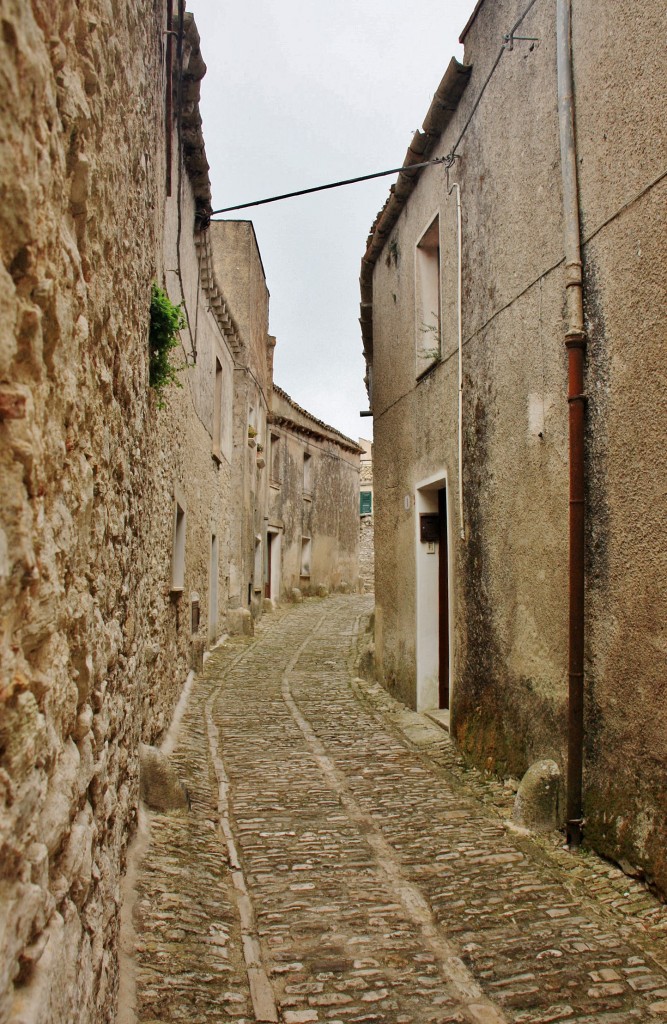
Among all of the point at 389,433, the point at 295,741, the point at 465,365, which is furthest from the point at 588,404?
the point at 389,433

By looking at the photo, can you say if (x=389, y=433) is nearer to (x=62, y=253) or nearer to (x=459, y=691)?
(x=459, y=691)

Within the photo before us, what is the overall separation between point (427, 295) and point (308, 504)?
19.5m

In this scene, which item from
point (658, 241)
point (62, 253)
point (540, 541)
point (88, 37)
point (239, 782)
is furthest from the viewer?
point (239, 782)

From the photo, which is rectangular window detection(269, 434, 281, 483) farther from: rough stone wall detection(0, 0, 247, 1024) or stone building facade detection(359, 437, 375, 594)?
rough stone wall detection(0, 0, 247, 1024)

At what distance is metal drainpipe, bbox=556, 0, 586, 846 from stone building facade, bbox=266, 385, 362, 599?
62.1ft

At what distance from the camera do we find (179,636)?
8562 mm

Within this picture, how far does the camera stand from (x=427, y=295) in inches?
329

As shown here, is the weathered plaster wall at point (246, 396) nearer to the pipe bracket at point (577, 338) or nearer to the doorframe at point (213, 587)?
the doorframe at point (213, 587)

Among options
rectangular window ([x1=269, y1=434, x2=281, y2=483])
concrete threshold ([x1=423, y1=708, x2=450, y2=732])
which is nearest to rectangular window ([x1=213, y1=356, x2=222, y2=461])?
concrete threshold ([x1=423, y1=708, x2=450, y2=732])

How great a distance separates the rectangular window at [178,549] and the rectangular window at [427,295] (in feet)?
9.79

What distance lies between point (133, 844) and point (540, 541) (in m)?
3.07

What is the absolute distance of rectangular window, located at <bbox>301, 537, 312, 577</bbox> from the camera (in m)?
27.2

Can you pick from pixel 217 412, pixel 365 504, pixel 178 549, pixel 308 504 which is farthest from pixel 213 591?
pixel 365 504

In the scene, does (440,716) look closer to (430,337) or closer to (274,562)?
(430,337)
